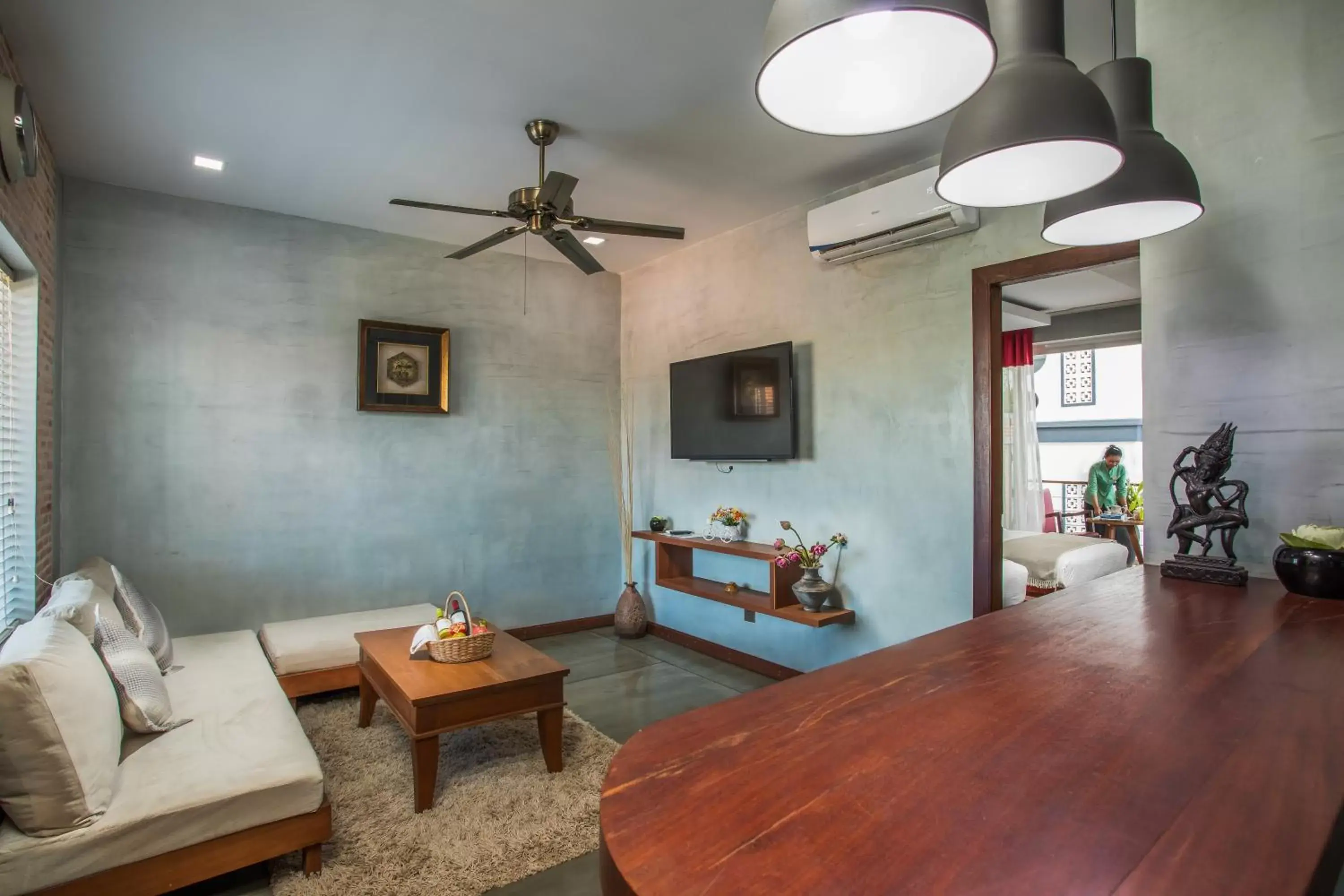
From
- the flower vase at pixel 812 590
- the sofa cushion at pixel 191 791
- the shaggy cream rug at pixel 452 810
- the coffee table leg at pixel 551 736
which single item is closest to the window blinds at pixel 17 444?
the sofa cushion at pixel 191 791

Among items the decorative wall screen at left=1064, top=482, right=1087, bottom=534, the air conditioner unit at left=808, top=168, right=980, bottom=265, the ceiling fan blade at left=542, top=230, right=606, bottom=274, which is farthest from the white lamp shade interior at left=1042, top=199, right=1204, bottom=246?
the decorative wall screen at left=1064, top=482, right=1087, bottom=534

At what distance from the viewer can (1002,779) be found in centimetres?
74

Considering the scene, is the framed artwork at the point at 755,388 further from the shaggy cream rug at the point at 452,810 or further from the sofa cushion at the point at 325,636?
the sofa cushion at the point at 325,636

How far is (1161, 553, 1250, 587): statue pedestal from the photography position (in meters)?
1.68

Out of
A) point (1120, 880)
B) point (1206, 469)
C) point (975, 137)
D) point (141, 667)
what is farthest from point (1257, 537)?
point (141, 667)

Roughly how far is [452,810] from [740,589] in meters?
2.24

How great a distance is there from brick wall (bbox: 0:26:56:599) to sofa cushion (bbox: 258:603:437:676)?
1.00m

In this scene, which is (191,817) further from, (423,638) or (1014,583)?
(1014,583)

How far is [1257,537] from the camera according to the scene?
5.89 feet

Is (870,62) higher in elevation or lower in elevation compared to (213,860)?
higher

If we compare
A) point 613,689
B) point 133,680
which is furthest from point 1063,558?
point 133,680

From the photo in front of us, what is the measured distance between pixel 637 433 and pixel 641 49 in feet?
10.5

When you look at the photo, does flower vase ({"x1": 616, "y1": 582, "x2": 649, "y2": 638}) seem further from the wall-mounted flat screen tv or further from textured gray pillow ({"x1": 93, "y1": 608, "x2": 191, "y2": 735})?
textured gray pillow ({"x1": 93, "y1": 608, "x2": 191, "y2": 735})

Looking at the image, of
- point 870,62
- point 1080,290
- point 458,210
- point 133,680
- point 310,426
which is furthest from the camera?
point 1080,290
